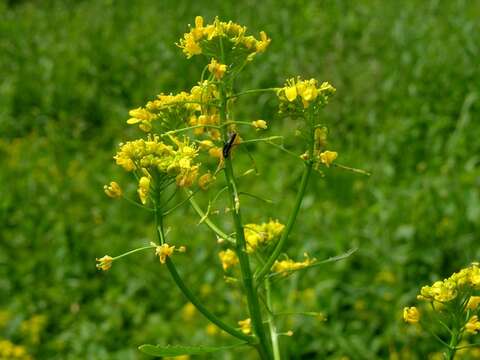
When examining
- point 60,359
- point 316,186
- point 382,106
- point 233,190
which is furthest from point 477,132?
point 233,190

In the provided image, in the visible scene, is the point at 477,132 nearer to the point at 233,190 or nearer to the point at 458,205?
the point at 458,205

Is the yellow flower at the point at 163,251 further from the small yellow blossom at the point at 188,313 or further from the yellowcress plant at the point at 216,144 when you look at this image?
the small yellow blossom at the point at 188,313

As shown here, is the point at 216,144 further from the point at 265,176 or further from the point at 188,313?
the point at 265,176

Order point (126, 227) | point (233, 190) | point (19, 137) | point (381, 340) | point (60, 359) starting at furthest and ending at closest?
1. point (19, 137)
2. point (126, 227)
3. point (60, 359)
4. point (381, 340)
5. point (233, 190)

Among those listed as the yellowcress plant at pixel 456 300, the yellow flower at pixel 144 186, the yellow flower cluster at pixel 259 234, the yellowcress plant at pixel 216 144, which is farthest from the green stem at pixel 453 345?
the yellow flower at pixel 144 186

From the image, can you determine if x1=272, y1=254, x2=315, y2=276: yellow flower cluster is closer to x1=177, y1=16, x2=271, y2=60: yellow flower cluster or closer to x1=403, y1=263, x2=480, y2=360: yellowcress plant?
x1=403, y1=263, x2=480, y2=360: yellowcress plant

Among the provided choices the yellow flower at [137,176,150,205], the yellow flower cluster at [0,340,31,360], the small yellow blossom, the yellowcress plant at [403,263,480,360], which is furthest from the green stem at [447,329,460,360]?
the yellow flower cluster at [0,340,31,360]
